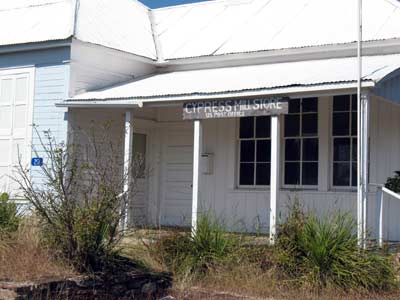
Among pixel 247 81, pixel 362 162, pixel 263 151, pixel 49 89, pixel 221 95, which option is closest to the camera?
pixel 362 162

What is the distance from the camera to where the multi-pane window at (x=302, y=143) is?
545 inches

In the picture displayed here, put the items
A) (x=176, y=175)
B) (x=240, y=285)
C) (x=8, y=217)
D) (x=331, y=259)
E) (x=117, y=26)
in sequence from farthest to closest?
1. (x=117, y=26)
2. (x=176, y=175)
3. (x=8, y=217)
4. (x=240, y=285)
5. (x=331, y=259)

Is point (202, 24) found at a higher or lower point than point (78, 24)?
higher

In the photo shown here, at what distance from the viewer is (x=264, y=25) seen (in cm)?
1538

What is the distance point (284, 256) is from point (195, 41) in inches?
311

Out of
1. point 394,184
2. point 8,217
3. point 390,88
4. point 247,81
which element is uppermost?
point 247,81

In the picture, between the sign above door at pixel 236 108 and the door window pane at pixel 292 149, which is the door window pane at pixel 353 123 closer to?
the door window pane at pixel 292 149

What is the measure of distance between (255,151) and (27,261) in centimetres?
748

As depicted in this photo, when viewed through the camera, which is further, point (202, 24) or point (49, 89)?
point (202, 24)

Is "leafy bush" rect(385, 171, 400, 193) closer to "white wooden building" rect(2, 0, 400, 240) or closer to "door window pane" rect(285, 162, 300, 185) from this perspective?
"white wooden building" rect(2, 0, 400, 240)

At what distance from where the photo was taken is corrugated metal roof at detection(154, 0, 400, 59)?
13.8 metres

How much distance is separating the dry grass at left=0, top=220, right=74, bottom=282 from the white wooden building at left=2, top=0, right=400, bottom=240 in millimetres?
3449

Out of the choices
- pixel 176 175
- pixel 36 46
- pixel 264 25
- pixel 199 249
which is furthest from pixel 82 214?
pixel 264 25

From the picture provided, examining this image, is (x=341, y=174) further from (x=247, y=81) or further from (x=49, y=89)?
(x=49, y=89)
